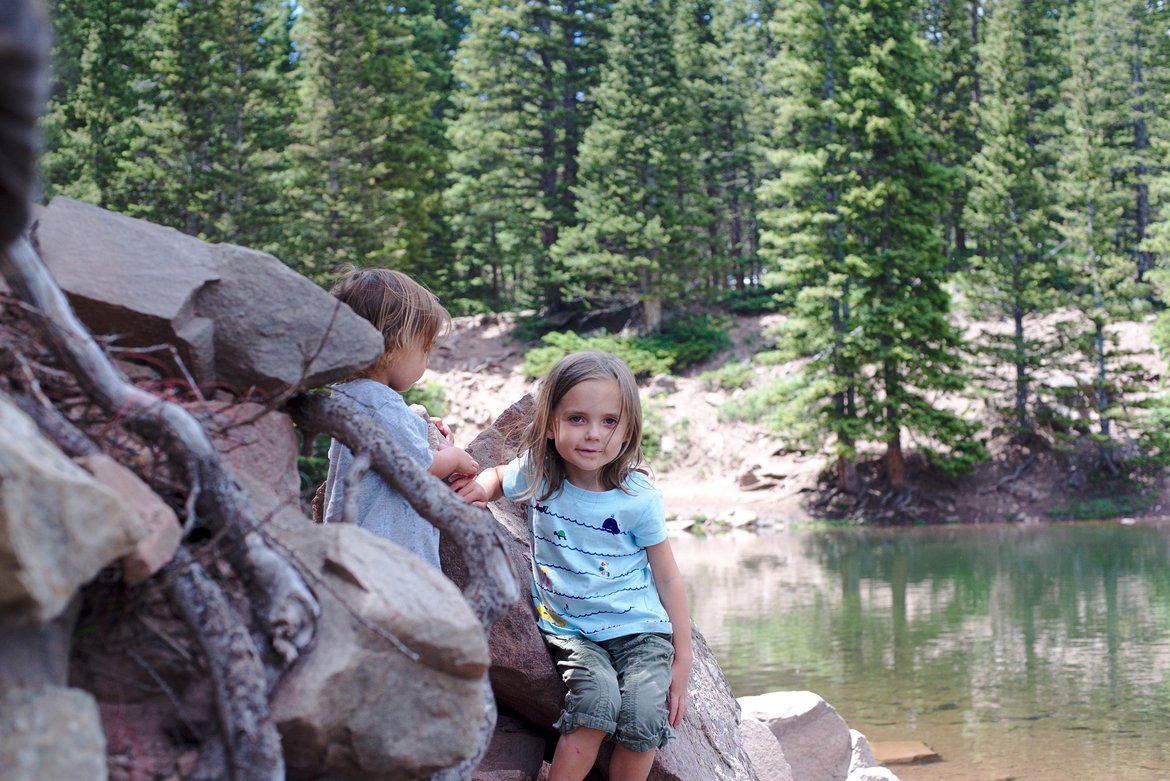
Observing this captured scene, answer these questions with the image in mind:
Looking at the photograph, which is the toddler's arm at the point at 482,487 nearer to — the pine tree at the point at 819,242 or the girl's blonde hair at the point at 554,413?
the girl's blonde hair at the point at 554,413

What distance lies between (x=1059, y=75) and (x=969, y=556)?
72.9 ft

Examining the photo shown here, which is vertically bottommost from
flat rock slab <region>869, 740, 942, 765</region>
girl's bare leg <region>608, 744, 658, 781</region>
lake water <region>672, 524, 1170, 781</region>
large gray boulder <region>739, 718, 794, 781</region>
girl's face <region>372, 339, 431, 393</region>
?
lake water <region>672, 524, 1170, 781</region>

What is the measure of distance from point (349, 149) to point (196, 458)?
22.8m

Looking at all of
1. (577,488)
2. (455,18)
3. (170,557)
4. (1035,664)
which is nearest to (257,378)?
(170,557)

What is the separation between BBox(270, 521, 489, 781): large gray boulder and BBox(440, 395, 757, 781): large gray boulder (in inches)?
46.7

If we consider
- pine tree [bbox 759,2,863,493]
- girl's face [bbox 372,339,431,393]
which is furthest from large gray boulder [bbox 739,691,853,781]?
pine tree [bbox 759,2,863,493]

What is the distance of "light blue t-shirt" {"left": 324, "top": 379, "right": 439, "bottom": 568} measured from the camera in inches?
115

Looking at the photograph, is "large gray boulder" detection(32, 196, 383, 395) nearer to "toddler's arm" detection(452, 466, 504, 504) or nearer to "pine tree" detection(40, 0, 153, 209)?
"toddler's arm" detection(452, 466, 504, 504)

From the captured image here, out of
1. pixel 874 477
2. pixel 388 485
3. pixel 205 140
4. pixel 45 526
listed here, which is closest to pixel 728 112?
pixel 874 477

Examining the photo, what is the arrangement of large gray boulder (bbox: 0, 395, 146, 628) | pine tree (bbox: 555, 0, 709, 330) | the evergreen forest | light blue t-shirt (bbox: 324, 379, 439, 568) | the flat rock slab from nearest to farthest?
large gray boulder (bbox: 0, 395, 146, 628) → light blue t-shirt (bbox: 324, 379, 439, 568) → the flat rock slab → the evergreen forest → pine tree (bbox: 555, 0, 709, 330)

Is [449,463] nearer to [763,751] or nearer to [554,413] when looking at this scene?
[554,413]

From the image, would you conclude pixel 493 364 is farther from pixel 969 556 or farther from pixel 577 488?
pixel 577 488

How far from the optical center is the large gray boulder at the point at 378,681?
197 centimetres

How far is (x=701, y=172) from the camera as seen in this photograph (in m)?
28.9
